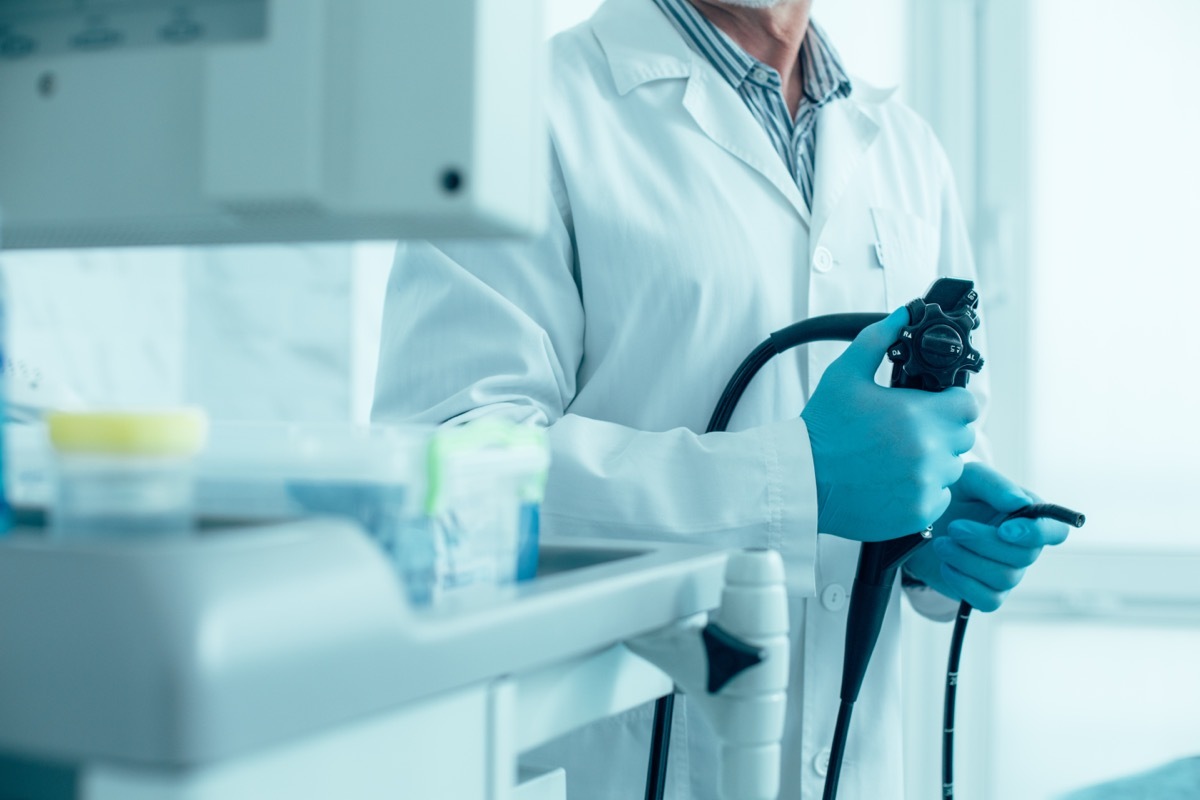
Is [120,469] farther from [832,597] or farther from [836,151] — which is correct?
[836,151]

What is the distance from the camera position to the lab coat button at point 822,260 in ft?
3.66

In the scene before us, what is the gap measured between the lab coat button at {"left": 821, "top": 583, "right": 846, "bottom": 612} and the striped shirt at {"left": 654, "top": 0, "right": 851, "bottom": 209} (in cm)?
42

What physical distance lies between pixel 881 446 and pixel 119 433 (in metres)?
0.66

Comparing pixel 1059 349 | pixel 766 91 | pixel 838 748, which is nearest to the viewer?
pixel 838 748

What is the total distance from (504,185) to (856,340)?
54cm

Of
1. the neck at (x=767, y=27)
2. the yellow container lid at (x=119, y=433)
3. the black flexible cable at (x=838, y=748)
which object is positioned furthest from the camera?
the neck at (x=767, y=27)

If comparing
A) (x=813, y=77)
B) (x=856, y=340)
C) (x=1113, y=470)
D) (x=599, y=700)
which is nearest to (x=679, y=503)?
(x=856, y=340)

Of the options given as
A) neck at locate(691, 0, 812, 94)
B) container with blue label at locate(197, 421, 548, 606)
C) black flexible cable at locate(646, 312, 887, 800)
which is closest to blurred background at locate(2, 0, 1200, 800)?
neck at locate(691, 0, 812, 94)

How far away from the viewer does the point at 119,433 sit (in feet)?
1.14

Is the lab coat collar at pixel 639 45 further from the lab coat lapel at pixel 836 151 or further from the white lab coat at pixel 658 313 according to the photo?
the lab coat lapel at pixel 836 151

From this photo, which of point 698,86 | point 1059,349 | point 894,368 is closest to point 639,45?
point 698,86

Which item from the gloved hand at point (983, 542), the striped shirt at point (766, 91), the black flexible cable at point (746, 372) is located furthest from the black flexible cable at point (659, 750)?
the striped shirt at point (766, 91)

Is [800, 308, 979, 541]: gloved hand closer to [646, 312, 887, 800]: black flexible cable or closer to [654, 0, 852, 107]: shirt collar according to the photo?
[646, 312, 887, 800]: black flexible cable

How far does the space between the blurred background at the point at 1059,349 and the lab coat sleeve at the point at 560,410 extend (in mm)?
756
